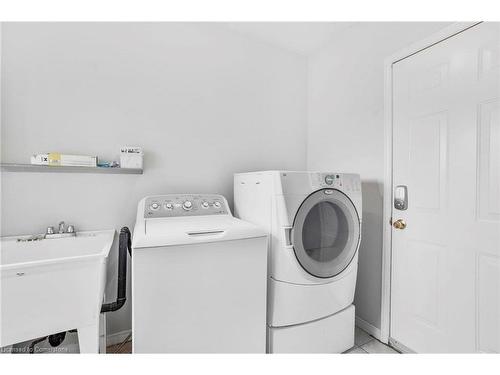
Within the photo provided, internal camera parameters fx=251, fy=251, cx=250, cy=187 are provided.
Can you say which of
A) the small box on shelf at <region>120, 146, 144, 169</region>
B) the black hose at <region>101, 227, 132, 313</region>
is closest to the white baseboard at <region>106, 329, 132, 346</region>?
the black hose at <region>101, 227, 132, 313</region>

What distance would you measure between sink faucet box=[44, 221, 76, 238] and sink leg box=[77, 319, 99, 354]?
0.59m

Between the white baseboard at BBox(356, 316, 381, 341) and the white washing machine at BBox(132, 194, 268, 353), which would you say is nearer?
the white washing machine at BBox(132, 194, 268, 353)

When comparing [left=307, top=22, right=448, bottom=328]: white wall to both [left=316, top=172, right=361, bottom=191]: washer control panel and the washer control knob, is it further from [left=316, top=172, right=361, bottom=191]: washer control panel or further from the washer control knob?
the washer control knob

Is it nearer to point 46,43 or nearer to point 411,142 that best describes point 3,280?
point 46,43

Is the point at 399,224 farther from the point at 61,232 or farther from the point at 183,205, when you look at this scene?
the point at 61,232

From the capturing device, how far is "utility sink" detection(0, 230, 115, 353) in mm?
1079

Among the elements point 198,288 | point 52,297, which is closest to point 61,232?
point 52,297

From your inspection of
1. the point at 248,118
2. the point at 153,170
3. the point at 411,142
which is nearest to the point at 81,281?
the point at 153,170

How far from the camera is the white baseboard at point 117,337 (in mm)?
1765

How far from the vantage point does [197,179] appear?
2.04m

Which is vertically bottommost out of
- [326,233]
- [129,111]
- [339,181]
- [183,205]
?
[326,233]

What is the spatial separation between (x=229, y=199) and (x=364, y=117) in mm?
1273

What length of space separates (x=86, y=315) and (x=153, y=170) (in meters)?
1.01

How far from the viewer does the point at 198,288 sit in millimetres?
1260
